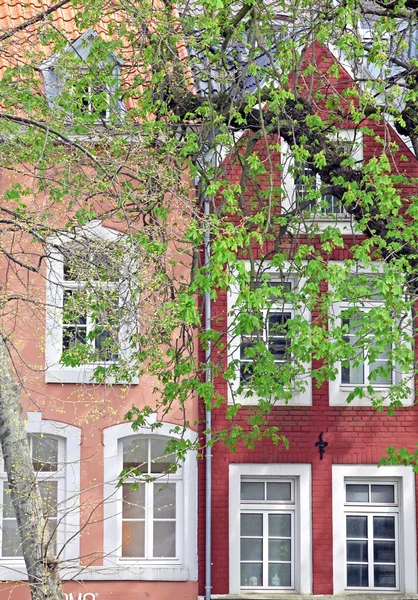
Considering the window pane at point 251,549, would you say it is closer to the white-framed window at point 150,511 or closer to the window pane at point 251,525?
the window pane at point 251,525

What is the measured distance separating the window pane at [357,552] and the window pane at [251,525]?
1.35m

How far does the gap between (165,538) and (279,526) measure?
1.71 meters

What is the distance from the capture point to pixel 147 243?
1290 centimetres

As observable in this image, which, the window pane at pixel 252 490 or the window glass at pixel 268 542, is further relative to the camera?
the window pane at pixel 252 490

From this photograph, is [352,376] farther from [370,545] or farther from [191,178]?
[191,178]

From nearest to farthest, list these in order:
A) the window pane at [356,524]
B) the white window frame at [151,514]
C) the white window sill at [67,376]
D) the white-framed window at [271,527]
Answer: the white window sill at [67,376], the white window frame at [151,514], the white-framed window at [271,527], the window pane at [356,524]

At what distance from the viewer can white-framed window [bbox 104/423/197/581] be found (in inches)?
721

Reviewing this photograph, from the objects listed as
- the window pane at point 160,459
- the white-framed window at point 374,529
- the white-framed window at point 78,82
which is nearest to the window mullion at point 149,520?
the window pane at point 160,459

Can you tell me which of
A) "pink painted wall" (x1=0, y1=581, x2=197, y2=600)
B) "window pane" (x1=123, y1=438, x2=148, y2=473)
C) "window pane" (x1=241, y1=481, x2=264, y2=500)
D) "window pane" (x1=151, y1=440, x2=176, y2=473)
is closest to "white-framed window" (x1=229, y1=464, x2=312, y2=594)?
"window pane" (x1=241, y1=481, x2=264, y2=500)

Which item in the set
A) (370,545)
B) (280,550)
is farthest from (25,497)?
(370,545)

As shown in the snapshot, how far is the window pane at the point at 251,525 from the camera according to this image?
1886 cm

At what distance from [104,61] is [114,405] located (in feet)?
18.8

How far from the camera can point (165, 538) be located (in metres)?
18.7

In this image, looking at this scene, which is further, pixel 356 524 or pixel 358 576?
pixel 356 524
